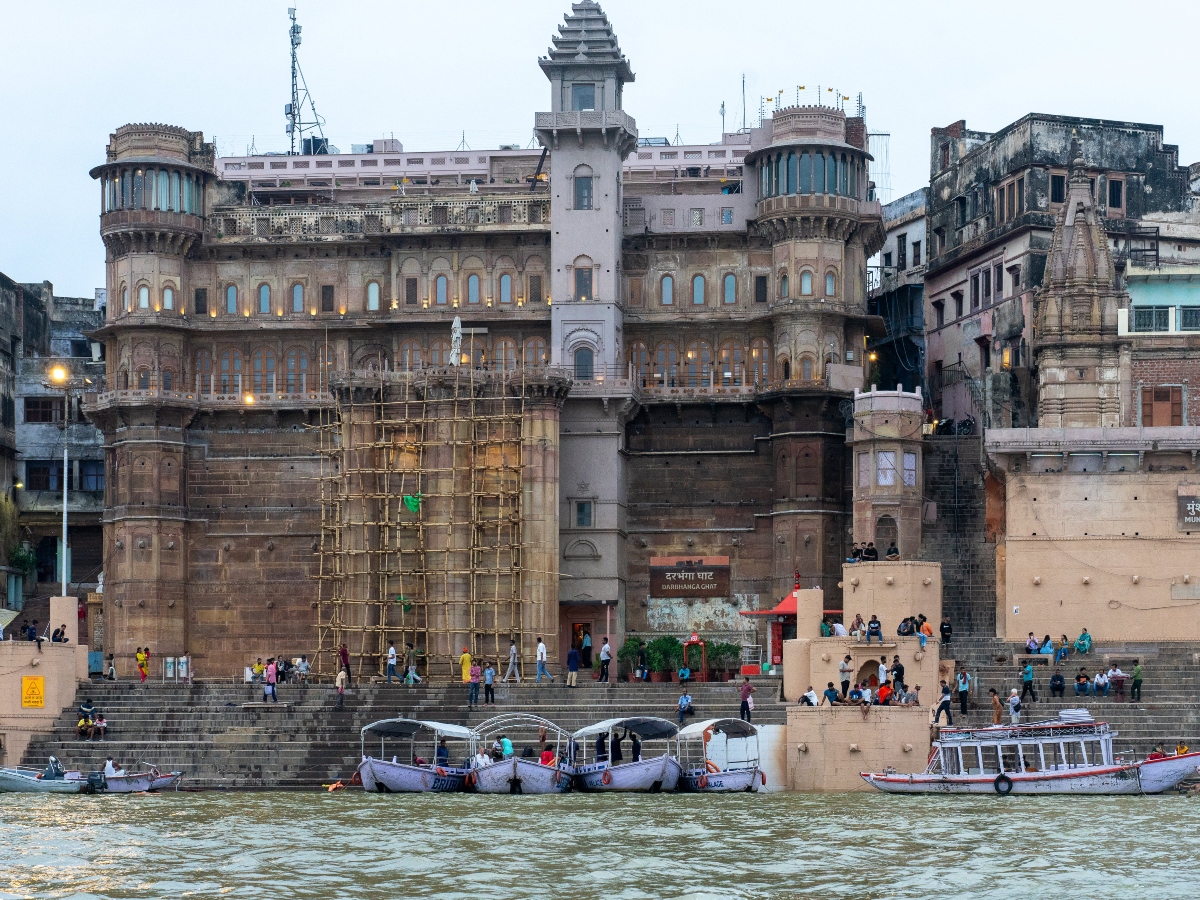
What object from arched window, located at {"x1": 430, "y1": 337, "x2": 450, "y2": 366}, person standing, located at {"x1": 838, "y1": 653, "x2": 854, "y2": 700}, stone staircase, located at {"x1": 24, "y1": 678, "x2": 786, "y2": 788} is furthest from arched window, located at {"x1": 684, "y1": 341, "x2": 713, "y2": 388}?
person standing, located at {"x1": 838, "y1": 653, "x2": 854, "y2": 700}

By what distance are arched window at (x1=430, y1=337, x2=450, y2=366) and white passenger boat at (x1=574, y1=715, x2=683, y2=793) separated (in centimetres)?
2370

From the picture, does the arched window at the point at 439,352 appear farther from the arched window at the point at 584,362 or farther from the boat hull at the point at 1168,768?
the boat hull at the point at 1168,768

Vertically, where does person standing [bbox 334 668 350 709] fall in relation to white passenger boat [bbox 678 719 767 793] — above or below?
above

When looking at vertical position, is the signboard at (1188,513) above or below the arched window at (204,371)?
below

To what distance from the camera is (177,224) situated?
8119 cm

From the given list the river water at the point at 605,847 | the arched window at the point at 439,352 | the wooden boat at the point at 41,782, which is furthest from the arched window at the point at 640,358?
the wooden boat at the point at 41,782

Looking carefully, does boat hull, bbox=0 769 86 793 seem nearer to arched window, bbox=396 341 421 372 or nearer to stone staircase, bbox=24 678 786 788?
stone staircase, bbox=24 678 786 788

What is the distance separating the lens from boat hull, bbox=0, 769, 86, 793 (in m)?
58.3

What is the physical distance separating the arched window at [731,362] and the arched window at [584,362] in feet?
15.9

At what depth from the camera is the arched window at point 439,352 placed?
80194 millimetres

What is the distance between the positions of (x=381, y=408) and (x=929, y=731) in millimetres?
25986

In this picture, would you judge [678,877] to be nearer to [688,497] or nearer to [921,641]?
[921,641]

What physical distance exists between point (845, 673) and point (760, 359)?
22716 millimetres

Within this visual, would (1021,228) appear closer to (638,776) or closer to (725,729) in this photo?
(725,729)
